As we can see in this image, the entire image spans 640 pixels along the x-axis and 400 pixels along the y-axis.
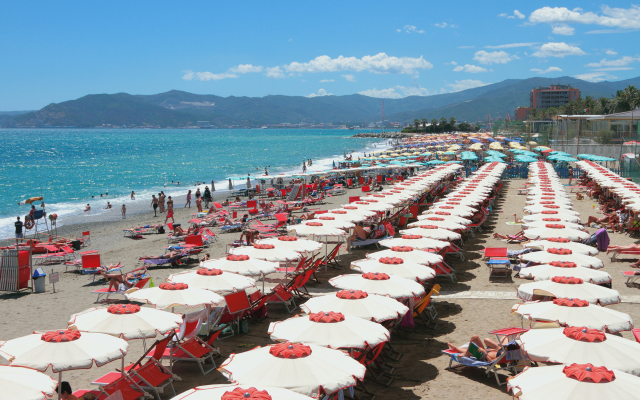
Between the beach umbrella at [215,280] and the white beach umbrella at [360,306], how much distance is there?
6.05ft

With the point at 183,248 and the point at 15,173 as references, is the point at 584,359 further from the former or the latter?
the point at 15,173

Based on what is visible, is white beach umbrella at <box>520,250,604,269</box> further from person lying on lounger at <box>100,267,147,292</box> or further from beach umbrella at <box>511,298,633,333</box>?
person lying on lounger at <box>100,267,147,292</box>

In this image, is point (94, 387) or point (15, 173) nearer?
point (94, 387)

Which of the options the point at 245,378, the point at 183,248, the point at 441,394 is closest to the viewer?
the point at 245,378

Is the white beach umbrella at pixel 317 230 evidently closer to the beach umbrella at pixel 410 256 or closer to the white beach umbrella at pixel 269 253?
the white beach umbrella at pixel 269 253

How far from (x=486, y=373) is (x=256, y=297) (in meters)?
4.38

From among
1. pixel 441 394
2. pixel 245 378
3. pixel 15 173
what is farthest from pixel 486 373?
pixel 15 173

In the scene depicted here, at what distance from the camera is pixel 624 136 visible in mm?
42031

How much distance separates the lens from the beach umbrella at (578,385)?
3.98 meters

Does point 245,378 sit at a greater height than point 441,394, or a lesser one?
greater

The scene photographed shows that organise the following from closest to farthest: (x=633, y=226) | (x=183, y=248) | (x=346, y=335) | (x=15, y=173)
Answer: (x=346, y=335), (x=183, y=248), (x=633, y=226), (x=15, y=173)

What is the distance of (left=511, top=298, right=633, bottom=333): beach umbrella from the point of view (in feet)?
19.5

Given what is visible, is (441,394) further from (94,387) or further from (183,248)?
(183,248)

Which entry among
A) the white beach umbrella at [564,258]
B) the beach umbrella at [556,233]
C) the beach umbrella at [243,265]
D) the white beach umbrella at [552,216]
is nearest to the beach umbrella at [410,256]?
the white beach umbrella at [564,258]
